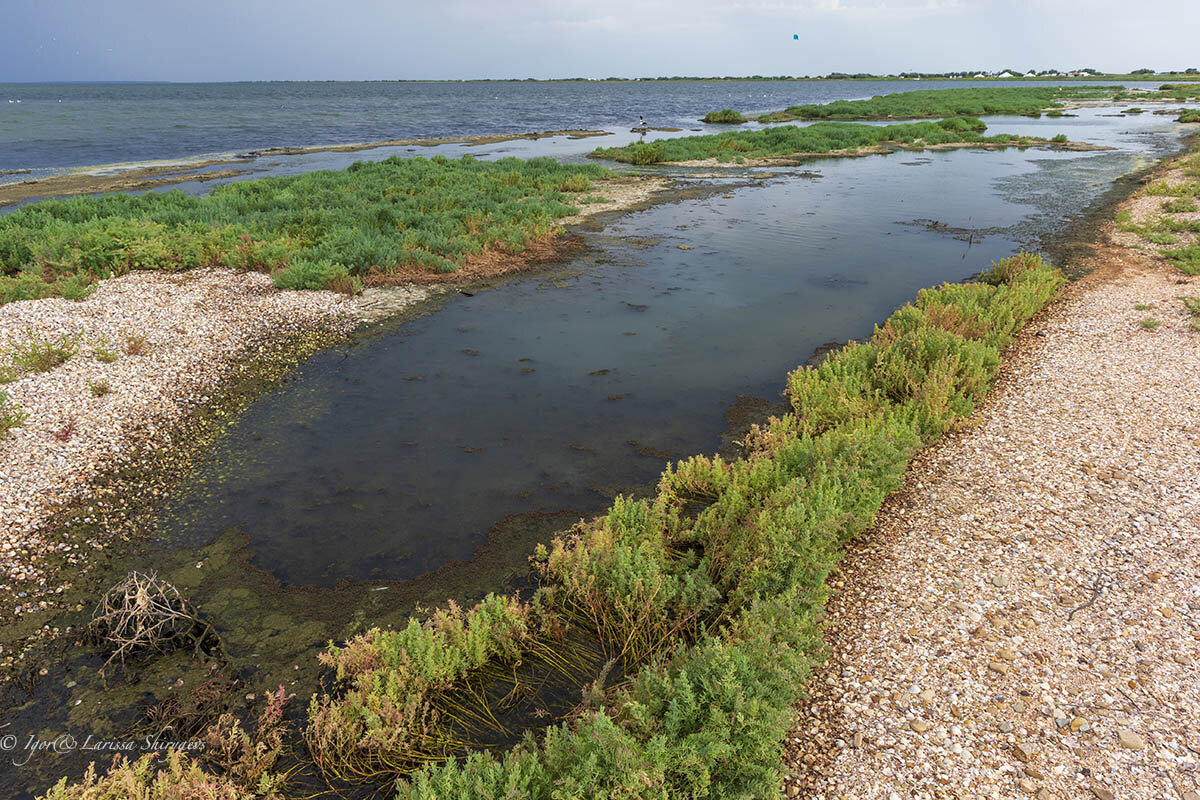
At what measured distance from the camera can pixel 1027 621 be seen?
17.9ft

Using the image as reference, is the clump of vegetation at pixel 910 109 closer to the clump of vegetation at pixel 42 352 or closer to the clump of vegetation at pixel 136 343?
the clump of vegetation at pixel 136 343

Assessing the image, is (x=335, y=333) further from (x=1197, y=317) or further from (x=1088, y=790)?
(x=1197, y=317)

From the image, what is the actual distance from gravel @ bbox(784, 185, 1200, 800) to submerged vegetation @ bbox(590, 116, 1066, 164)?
33746 millimetres

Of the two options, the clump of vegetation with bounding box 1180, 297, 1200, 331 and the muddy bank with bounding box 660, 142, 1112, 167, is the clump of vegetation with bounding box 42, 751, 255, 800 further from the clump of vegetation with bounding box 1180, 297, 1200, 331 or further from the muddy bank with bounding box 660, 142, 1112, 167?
the muddy bank with bounding box 660, 142, 1112, 167

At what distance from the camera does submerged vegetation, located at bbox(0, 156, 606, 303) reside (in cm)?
1538

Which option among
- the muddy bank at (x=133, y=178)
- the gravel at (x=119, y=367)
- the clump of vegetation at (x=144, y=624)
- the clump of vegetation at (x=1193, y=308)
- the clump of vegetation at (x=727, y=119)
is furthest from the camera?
the clump of vegetation at (x=727, y=119)

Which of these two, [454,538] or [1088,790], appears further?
[454,538]

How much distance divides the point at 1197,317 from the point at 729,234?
12808 millimetres

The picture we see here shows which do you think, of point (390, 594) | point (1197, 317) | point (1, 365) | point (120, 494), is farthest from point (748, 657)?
point (1197, 317)

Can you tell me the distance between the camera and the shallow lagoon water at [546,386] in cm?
766

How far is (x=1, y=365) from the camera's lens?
1032cm

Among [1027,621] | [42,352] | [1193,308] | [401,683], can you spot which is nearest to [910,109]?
[1193,308]

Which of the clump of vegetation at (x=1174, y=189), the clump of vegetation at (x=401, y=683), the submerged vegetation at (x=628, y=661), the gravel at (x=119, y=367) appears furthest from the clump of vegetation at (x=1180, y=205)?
the clump of vegetation at (x=401, y=683)

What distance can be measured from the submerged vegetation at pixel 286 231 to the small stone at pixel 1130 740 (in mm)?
15693
